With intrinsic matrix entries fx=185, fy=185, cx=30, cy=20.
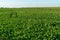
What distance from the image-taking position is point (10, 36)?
1173 centimetres

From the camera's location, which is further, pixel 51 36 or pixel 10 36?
pixel 10 36

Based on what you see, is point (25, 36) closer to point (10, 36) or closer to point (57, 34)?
point (10, 36)

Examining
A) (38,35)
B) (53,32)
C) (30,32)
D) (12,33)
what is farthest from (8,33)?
(53,32)

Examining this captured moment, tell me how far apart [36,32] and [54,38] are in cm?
171

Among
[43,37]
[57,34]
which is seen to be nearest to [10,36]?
[43,37]

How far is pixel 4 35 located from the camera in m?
12.0

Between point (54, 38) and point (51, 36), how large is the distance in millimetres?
211

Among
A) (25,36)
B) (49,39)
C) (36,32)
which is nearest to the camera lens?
(49,39)

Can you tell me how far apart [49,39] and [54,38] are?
369 mm

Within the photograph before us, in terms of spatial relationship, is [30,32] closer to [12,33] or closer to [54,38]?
[12,33]

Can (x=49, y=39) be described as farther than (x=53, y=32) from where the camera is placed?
No

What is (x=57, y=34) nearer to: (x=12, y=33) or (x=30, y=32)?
(x=30, y=32)

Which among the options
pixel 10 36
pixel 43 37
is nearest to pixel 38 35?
pixel 43 37

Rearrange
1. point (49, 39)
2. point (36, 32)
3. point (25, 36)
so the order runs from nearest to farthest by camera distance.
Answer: point (49, 39)
point (25, 36)
point (36, 32)
